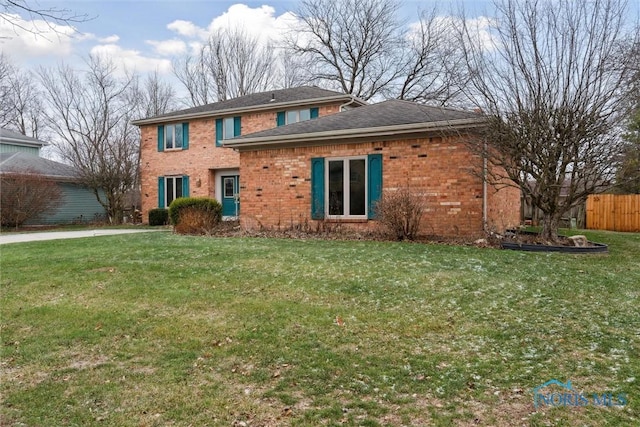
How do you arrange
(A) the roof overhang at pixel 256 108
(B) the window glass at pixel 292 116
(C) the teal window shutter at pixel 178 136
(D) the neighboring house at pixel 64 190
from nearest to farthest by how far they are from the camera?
(A) the roof overhang at pixel 256 108, (B) the window glass at pixel 292 116, (C) the teal window shutter at pixel 178 136, (D) the neighboring house at pixel 64 190

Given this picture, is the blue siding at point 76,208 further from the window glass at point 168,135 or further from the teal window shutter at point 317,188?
the teal window shutter at point 317,188

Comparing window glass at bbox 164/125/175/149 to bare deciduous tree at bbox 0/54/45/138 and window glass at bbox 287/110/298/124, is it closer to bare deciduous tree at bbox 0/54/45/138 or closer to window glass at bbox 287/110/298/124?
window glass at bbox 287/110/298/124

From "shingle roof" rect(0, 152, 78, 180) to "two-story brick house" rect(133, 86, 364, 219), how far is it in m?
4.66

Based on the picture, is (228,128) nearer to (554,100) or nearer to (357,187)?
(357,187)

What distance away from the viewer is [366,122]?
36.6 ft

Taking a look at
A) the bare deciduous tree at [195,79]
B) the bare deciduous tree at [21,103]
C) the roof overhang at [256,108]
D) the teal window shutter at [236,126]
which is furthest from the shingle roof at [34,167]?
the bare deciduous tree at [195,79]

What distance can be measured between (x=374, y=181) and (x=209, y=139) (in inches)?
413

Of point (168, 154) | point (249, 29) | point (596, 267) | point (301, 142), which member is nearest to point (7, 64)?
point (168, 154)

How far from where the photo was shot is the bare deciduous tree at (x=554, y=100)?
27.7 feet

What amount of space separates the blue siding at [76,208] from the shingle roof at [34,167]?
0.66m

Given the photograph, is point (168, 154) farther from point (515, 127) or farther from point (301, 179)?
point (515, 127)

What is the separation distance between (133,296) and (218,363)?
2.40 meters

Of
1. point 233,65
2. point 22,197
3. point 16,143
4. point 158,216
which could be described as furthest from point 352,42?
point 16,143

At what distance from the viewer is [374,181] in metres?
10.8
